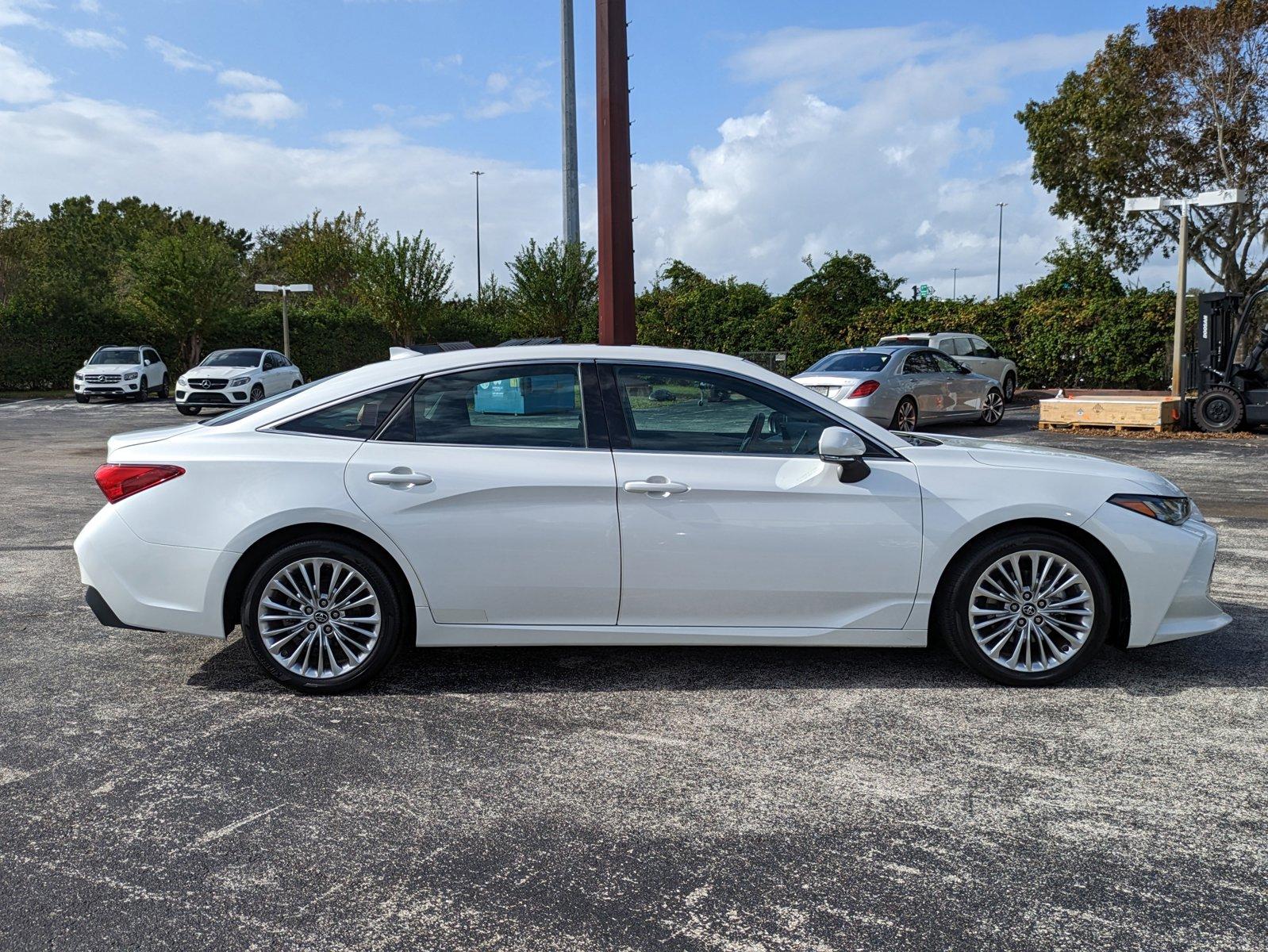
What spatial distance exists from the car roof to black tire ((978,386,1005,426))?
52.9ft

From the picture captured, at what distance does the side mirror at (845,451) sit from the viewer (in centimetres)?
468

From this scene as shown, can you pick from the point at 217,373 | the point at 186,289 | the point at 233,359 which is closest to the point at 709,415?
the point at 217,373

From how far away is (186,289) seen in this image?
128ft

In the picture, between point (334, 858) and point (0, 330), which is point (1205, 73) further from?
point (0, 330)

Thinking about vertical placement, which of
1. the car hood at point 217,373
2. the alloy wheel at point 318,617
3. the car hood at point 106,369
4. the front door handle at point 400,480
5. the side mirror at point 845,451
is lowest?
the alloy wheel at point 318,617

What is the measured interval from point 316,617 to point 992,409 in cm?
1777

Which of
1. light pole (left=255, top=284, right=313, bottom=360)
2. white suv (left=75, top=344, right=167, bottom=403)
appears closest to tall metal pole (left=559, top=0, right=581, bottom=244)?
light pole (left=255, top=284, right=313, bottom=360)

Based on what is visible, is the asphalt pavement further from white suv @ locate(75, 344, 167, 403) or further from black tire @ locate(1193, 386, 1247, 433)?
white suv @ locate(75, 344, 167, 403)

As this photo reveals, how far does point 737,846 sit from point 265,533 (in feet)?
8.25

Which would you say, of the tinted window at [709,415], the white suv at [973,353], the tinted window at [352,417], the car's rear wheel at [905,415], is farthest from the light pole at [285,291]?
the tinted window at [709,415]

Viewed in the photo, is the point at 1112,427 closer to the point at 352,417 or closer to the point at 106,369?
the point at 352,417

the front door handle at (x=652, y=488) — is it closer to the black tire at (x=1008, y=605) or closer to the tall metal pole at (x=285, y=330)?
the black tire at (x=1008, y=605)

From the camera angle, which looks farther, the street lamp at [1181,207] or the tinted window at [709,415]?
the street lamp at [1181,207]

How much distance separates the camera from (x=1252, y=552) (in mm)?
8016
